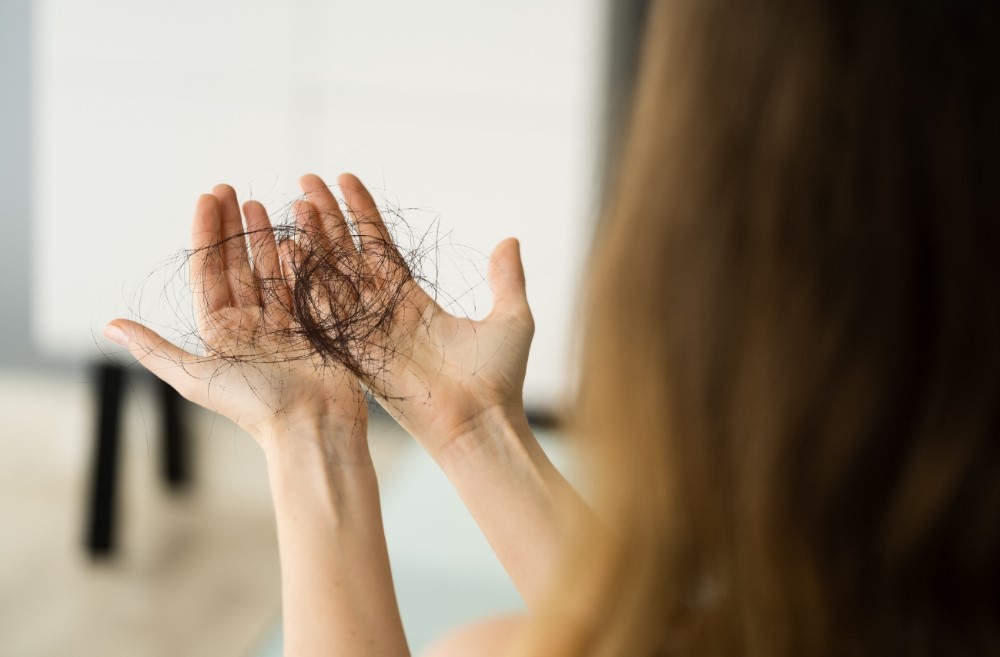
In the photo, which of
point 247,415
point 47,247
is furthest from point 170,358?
point 47,247

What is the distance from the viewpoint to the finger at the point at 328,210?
28.2 inches

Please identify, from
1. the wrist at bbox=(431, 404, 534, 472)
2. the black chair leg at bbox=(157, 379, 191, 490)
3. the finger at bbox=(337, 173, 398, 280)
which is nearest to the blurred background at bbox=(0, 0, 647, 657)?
the black chair leg at bbox=(157, 379, 191, 490)

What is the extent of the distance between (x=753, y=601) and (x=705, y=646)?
0.11 ft

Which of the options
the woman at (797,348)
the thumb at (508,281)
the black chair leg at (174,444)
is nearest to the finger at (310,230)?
the thumb at (508,281)

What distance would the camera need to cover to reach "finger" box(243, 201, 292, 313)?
73cm

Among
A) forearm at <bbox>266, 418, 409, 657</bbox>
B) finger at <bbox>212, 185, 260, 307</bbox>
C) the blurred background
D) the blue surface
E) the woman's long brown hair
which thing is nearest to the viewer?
the woman's long brown hair

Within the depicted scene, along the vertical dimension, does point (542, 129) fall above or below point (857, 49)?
above

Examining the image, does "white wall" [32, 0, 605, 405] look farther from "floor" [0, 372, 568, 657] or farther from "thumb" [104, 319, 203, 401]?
"thumb" [104, 319, 203, 401]

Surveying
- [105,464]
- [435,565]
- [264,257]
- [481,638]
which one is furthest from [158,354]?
[105,464]

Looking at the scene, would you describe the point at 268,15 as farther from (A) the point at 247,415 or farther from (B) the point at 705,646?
(B) the point at 705,646

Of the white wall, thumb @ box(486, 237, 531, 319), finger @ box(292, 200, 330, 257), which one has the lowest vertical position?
thumb @ box(486, 237, 531, 319)

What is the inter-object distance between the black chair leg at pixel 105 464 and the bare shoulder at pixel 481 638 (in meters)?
0.94

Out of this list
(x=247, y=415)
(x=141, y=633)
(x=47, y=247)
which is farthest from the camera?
(x=47, y=247)

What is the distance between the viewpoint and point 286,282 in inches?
29.5
